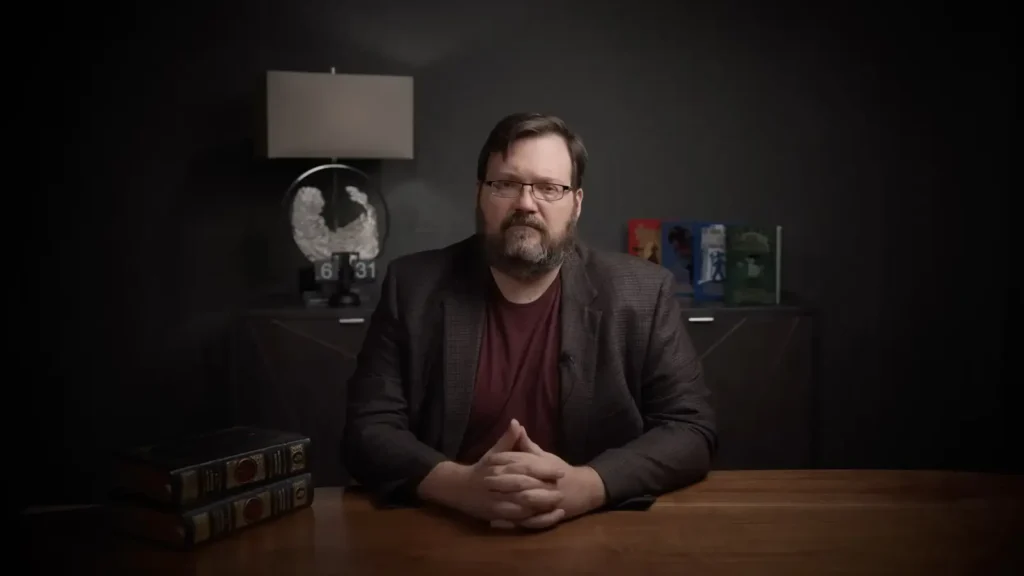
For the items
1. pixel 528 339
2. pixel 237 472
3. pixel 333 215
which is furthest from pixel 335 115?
pixel 237 472

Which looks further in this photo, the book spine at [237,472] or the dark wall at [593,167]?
the dark wall at [593,167]

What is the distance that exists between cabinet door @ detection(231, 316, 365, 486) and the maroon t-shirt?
1192 millimetres

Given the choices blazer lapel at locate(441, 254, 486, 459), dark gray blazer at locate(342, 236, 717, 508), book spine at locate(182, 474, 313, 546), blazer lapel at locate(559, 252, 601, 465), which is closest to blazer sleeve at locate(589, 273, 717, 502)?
dark gray blazer at locate(342, 236, 717, 508)

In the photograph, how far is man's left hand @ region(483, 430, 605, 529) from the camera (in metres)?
1.28

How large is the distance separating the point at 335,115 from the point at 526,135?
1.30m

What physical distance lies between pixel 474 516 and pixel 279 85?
1.99 m

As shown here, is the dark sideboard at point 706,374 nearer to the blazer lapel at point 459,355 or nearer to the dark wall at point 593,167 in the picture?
the dark wall at point 593,167

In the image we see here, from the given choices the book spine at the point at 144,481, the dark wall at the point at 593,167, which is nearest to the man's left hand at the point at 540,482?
the book spine at the point at 144,481

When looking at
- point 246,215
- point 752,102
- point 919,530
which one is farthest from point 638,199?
point 919,530

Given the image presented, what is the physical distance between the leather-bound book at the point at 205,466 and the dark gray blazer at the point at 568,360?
0.95 ft

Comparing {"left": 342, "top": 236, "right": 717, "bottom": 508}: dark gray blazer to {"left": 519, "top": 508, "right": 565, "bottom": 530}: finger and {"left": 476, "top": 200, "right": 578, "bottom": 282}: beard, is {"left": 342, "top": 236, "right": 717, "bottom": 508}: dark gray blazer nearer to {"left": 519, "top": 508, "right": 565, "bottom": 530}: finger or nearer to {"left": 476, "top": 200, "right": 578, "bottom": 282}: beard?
{"left": 476, "top": 200, "right": 578, "bottom": 282}: beard

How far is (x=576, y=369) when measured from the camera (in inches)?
69.7

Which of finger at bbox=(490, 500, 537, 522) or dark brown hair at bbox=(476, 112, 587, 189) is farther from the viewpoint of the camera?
dark brown hair at bbox=(476, 112, 587, 189)

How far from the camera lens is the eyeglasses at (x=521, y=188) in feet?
5.86
